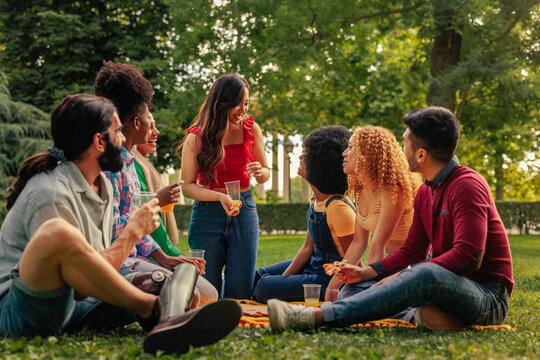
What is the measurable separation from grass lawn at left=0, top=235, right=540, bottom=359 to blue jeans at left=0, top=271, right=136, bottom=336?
90 mm

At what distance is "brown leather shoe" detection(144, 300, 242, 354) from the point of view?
3246 mm

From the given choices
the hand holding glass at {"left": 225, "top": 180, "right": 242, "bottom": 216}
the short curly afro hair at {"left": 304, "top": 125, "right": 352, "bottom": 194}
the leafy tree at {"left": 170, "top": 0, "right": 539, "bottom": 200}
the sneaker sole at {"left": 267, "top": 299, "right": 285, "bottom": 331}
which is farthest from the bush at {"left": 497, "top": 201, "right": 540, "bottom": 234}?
the sneaker sole at {"left": 267, "top": 299, "right": 285, "bottom": 331}

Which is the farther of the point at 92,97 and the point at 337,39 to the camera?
the point at 337,39

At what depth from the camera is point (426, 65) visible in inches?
768

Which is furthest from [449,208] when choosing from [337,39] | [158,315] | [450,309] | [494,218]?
[337,39]

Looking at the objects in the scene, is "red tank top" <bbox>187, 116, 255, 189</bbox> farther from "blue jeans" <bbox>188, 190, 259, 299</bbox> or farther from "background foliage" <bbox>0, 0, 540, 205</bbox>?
"background foliage" <bbox>0, 0, 540, 205</bbox>

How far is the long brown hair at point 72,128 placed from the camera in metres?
3.62

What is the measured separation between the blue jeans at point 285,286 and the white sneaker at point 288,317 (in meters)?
1.75

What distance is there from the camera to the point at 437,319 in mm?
4250

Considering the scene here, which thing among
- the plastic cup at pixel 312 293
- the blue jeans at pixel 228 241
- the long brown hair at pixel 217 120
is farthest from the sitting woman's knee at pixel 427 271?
the long brown hair at pixel 217 120

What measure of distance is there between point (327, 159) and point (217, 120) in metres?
1.20

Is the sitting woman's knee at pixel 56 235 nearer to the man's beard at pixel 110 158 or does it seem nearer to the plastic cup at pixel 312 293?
the man's beard at pixel 110 158

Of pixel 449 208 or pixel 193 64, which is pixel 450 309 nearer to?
pixel 449 208

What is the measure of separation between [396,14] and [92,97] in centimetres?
1690
